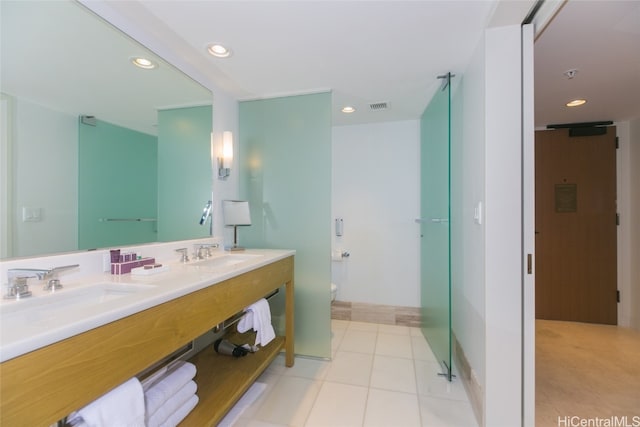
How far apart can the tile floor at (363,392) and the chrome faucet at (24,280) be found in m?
1.21

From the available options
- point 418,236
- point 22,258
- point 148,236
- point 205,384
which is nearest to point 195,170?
point 148,236

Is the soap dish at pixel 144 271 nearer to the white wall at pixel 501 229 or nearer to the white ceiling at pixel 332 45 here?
the white ceiling at pixel 332 45

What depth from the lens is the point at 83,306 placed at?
0.85 m

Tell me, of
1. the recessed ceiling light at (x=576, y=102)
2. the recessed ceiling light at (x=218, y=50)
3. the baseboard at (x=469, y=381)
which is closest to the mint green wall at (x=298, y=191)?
the recessed ceiling light at (x=218, y=50)

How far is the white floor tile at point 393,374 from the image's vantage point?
6.17 ft

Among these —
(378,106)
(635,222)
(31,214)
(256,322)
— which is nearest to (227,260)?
(256,322)

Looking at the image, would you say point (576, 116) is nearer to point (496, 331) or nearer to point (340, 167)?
point (340, 167)

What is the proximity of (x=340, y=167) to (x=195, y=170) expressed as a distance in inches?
67.8

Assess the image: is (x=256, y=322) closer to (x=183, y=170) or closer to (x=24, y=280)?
(x=24, y=280)

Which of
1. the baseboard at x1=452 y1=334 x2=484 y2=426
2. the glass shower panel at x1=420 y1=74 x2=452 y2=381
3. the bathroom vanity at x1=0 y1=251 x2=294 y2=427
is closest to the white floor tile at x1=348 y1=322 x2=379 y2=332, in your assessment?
the glass shower panel at x1=420 y1=74 x2=452 y2=381

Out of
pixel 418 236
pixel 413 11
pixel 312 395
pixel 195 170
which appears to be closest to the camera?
pixel 413 11

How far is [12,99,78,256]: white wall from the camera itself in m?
1.10

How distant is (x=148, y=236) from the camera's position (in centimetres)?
163

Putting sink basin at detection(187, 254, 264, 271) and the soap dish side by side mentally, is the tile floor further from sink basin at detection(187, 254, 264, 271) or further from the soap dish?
the soap dish
